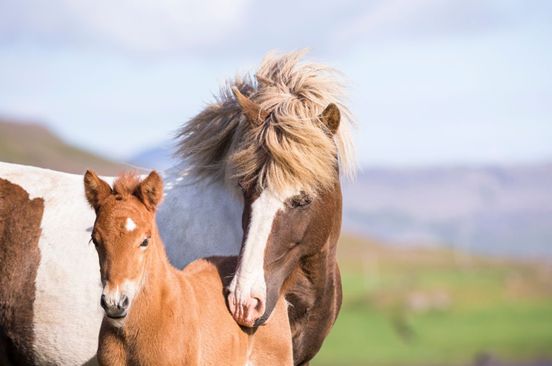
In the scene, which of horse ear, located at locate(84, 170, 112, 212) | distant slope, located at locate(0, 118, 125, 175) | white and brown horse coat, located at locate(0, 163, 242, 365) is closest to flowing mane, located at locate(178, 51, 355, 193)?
white and brown horse coat, located at locate(0, 163, 242, 365)

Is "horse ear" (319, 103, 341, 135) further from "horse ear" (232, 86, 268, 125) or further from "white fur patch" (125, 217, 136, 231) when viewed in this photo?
"white fur patch" (125, 217, 136, 231)

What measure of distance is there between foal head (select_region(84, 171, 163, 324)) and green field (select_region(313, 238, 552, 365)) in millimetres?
39097

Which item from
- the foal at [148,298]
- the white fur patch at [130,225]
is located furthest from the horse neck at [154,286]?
the white fur patch at [130,225]

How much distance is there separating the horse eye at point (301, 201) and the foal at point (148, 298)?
691 mm

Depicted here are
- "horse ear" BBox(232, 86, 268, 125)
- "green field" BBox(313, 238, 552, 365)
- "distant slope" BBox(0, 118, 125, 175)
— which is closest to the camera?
"horse ear" BBox(232, 86, 268, 125)

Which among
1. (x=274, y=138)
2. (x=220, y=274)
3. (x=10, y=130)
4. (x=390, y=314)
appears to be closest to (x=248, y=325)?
(x=220, y=274)

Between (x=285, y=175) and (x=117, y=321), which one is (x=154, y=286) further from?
(x=285, y=175)

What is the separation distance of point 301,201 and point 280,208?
0.17 m

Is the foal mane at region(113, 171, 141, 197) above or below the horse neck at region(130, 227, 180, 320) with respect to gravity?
above

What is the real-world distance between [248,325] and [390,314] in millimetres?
52823

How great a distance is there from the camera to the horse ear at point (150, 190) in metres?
5.14

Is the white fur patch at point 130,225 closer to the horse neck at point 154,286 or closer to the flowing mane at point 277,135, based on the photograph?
the horse neck at point 154,286

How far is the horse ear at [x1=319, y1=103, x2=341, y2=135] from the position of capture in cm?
613

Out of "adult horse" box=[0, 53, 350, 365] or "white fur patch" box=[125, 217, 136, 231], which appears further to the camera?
"adult horse" box=[0, 53, 350, 365]
